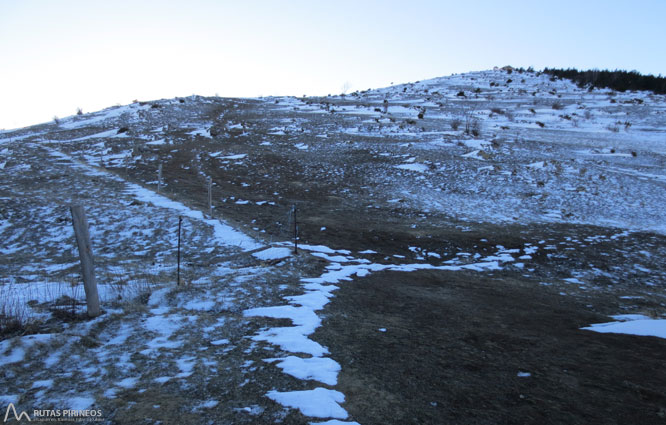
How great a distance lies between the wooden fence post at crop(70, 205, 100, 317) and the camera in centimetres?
445

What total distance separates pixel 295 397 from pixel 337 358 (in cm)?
89

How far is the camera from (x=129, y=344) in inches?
159

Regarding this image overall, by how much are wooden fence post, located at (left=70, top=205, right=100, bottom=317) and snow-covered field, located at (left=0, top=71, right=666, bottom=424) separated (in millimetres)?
242

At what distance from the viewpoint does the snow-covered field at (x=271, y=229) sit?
138 inches

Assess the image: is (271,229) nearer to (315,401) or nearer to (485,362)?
(485,362)

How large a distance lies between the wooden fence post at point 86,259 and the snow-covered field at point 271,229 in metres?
0.24

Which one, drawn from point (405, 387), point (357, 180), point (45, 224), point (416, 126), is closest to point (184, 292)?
point (405, 387)

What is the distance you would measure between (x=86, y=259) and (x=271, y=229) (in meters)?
6.31

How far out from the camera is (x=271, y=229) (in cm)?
1075
